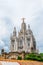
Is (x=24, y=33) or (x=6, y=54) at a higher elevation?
(x=24, y=33)

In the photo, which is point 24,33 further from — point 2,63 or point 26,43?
point 2,63

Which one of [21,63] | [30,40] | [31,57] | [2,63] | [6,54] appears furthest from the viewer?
[30,40]

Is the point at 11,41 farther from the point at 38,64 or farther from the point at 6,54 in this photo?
the point at 38,64

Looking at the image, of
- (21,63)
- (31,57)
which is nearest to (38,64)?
(21,63)

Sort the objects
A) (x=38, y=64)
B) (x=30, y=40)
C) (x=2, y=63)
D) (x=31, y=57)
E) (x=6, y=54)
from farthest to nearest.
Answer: (x=30, y=40)
(x=6, y=54)
(x=31, y=57)
(x=38, y=64)
(x=2, y=63)

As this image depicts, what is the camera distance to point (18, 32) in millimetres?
94188

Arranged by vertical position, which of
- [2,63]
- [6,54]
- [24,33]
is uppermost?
[24,33]

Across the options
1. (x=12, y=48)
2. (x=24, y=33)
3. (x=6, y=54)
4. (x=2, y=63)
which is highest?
(x=24, y=33)

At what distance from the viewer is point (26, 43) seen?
3588 inches

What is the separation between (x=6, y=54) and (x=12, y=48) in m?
34.3

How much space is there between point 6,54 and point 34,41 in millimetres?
36086

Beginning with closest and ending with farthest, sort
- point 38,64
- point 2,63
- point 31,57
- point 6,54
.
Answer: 1. point 2,63
2. point 38,64
3. point 31,57
4. point 6,54

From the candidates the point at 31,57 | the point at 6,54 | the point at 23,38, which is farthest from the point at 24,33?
the point at 31,57

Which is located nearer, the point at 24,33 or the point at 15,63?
the point at 15,63
